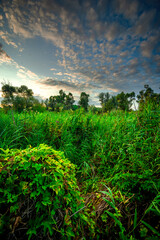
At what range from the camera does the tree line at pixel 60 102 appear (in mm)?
3360

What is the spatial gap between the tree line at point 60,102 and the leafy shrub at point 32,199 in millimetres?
2295

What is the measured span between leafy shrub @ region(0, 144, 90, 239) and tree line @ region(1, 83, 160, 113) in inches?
90.3

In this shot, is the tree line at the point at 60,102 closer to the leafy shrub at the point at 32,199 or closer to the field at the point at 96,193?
the field at the point at 96,193

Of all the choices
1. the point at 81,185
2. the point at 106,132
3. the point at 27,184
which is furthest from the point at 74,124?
the point at 27,184

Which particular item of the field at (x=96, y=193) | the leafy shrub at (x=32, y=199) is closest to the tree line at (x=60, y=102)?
the field at (x=96, y=193)

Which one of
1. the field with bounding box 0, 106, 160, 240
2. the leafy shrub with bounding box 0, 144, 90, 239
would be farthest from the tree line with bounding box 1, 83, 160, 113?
the leafy shrub with bounding box 0, 144, 90, 239

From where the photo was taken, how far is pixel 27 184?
104 cm

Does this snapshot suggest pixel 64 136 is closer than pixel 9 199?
No

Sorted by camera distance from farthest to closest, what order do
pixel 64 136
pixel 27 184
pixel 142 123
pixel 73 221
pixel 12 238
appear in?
pixel 64 136 → pixel 142 123 → pixel 73 221 → pixel 27 184 → pixel 12 238

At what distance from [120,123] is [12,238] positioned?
9.62 feet

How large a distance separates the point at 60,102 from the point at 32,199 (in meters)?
57.9

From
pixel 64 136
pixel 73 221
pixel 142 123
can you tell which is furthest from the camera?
pixel 64 136

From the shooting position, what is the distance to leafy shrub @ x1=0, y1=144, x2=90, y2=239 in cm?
90

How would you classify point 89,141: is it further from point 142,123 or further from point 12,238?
point 12,238
